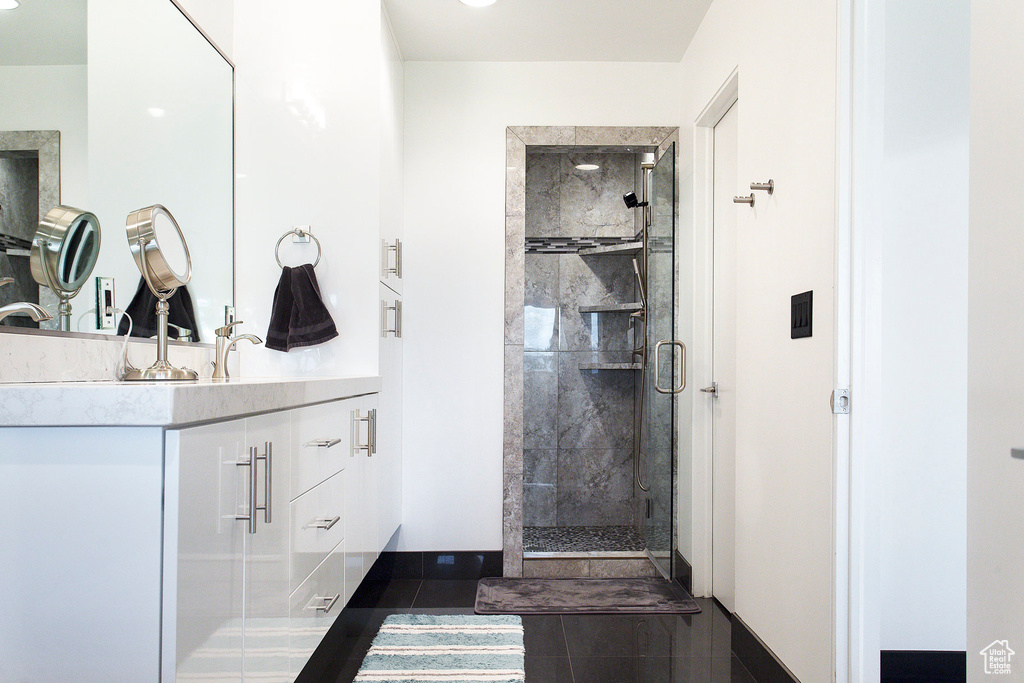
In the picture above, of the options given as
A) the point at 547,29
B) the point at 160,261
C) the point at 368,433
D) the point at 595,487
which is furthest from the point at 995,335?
the point at 595,487

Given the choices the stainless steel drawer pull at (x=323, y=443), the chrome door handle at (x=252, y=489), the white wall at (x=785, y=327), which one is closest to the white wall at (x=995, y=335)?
the white wall at (x=785, y=327)

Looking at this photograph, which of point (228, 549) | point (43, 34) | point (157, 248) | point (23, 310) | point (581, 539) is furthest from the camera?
point (581, 539)

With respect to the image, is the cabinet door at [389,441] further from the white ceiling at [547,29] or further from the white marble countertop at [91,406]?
the white marble countertop at [91,406]

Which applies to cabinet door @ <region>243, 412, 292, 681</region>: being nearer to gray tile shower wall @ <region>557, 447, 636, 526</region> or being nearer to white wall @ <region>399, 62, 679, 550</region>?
white wall @ <region>399, 62, 679, 550</region>

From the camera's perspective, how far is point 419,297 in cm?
321

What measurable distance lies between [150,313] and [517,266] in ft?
5.42

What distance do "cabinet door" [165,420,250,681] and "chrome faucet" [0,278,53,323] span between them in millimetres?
511

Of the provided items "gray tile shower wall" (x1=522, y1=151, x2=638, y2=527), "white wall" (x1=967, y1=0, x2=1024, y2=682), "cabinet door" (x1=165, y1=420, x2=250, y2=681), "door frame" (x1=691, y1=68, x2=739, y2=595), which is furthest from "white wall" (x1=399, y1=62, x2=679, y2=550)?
"white wall" (x1=967, y1=0, x2=1024, y2=682)

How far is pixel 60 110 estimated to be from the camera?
1.59 m

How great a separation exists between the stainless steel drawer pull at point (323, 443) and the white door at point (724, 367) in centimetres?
150

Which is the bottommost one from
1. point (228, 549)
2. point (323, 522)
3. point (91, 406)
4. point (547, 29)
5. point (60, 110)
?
point (323, 522)

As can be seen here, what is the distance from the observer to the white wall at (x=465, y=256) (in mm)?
3189

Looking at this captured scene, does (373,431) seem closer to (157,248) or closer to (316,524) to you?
(316,524)

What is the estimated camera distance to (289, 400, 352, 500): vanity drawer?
1.63m
